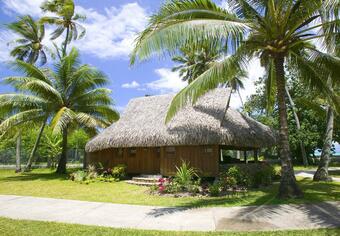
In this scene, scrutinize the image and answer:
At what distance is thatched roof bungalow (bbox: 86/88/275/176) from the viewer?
13.3 meters

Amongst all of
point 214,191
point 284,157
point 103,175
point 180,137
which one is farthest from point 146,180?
point 284,157

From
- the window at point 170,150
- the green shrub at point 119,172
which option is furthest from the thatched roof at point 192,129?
the green shrub at point 119,172

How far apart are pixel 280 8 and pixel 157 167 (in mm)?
9884

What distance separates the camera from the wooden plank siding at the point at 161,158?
13.6 m

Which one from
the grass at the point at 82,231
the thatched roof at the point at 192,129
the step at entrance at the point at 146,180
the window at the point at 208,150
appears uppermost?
the thatched roof at the point at 192,129

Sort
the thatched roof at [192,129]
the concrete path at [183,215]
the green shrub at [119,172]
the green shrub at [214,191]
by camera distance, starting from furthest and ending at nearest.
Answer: the green shrub at [119,172]
the thatched roof at [192,129]
the green shrub at [214,191]
the concrete path at [183,215]

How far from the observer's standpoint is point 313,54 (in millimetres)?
10008

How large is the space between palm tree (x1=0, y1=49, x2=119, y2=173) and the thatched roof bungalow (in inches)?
88.1

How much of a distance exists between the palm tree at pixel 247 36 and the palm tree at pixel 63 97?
393 inches

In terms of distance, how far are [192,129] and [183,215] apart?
20.6 ft

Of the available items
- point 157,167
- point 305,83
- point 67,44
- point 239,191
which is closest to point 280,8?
point 305,83

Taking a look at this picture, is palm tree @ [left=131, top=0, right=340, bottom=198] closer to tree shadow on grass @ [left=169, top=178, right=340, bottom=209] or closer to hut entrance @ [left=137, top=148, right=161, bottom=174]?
tree shadow on grass @ [left=169, top=178, right=340, bottom=209]

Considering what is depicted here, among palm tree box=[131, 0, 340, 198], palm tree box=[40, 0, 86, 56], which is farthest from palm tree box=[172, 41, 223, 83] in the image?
palm tree box=[131, 0, 340, 198]

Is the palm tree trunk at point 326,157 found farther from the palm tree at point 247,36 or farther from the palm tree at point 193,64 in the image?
the palm tree at point 193,64
